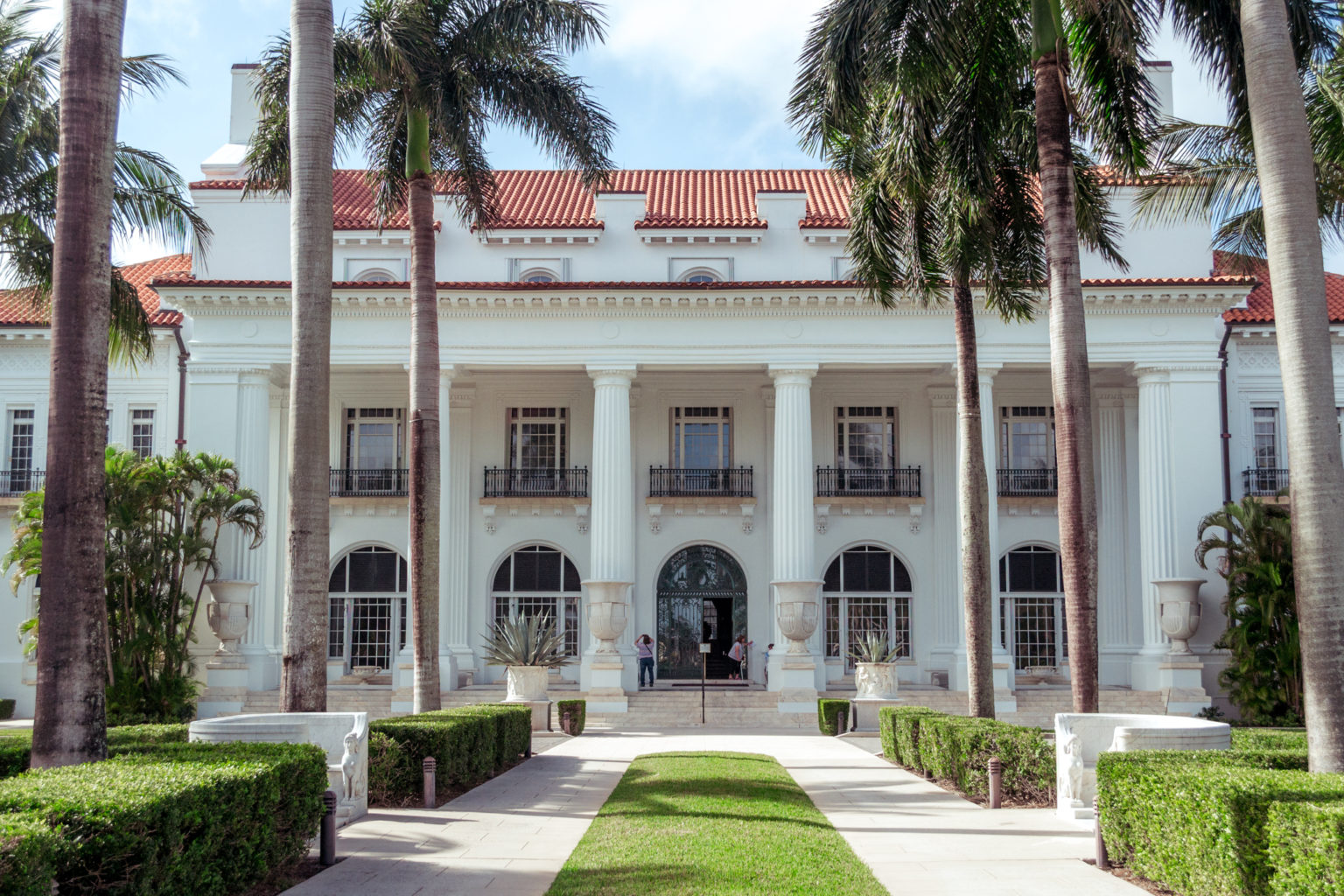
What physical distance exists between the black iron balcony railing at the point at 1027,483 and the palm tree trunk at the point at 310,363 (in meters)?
22.6

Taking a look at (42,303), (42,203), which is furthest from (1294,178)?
(42,303)

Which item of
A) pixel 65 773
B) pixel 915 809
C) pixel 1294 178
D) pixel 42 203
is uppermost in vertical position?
pixel 42 203

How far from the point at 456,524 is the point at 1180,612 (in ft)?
57.9

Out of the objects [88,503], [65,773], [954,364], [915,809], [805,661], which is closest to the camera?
[65,773]

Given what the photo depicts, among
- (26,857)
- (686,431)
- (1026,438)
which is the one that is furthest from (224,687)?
(26,857)

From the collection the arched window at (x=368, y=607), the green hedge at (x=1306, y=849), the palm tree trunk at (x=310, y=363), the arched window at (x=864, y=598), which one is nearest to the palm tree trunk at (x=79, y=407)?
the palm tree trunk at (x=310, y=363)

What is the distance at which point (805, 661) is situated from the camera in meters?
27.5

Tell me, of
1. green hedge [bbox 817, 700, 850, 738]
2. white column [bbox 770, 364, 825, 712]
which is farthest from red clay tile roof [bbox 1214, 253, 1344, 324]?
green hedge [bbox 817, 700, 850, 738]

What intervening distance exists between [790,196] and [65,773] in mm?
25693

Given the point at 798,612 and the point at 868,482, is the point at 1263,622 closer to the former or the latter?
the point at 798,612

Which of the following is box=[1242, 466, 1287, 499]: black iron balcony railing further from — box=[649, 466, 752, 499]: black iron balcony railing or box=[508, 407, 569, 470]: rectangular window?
box=[508, 407, 569, 470]: rectangular window

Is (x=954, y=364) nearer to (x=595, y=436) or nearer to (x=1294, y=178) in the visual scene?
(x=595, y=436)

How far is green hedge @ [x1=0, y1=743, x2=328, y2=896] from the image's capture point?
21.2 ft

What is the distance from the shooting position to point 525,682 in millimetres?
24812
